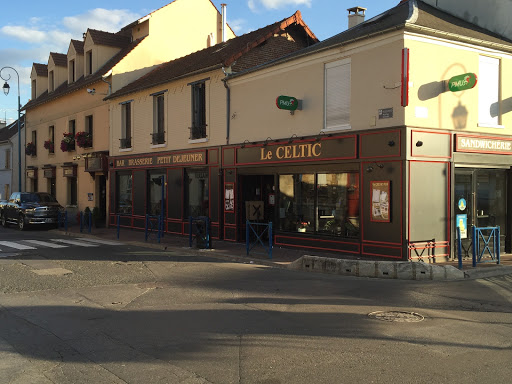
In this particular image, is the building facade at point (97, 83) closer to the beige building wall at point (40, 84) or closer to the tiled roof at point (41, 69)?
the beige building wall at point (40, 84)

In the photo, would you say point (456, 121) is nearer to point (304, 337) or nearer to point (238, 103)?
point (238, 103)

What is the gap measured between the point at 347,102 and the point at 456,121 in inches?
107

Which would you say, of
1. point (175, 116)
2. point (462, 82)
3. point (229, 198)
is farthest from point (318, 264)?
point (175, 116)

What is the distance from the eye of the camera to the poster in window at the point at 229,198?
16250 mm

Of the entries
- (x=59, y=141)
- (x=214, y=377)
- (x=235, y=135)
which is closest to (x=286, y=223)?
(x=235, y=135)

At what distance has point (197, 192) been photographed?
18250 millimetres

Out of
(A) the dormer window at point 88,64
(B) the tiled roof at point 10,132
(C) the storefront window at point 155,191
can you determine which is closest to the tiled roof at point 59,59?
(A) the dormer window at point 88,64

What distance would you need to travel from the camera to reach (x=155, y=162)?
2034 centimetres

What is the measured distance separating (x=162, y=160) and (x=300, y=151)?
792 centimetres

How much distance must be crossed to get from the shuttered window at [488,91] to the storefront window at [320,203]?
378 centimetres

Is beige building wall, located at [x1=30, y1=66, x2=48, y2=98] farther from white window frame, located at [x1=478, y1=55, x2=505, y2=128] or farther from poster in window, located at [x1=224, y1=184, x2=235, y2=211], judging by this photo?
white window frame, located at [x1=478, y1=55, x2=505, y2=128]

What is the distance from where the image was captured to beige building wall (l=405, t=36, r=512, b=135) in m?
11.4

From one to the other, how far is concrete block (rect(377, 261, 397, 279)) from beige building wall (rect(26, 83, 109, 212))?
1727cm

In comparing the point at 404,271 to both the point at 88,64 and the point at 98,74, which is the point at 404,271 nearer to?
the point at 98,74
